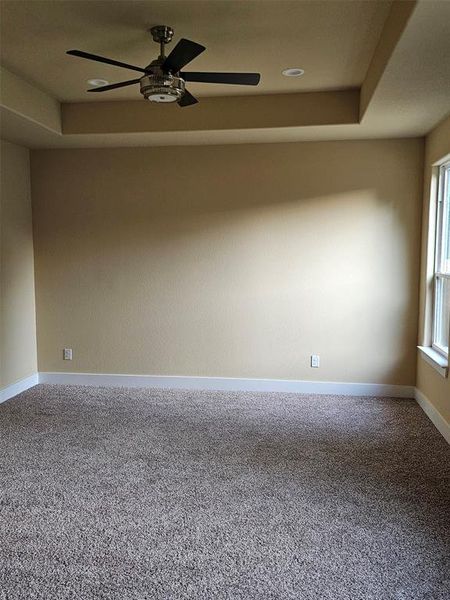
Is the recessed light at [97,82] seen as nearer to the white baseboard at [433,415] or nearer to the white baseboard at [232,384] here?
the white baseboard at [232,384]

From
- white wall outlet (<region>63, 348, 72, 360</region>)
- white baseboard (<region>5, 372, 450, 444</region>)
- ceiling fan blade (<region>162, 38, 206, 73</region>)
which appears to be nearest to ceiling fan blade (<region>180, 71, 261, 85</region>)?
ceiling fan blade (<region>162, 38, 206, 73</region>)

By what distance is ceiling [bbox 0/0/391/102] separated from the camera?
2613 mm

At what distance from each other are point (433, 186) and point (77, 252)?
3462mm

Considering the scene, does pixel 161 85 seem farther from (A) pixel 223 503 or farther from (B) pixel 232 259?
(A) pixel 223 503

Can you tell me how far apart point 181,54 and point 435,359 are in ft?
9.72

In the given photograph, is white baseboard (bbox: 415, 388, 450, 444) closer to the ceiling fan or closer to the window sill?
the window sill

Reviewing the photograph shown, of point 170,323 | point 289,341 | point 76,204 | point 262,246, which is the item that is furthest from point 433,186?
point 76,204

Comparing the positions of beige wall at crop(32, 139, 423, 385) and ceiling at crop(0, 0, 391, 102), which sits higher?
ceiling at crop(0, 0, 391, 102)

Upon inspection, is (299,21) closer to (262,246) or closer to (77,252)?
(262,246)

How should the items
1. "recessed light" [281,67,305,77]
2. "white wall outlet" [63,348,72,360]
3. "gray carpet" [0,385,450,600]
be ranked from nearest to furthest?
1. "gray carpet" [0,385,450,600]
2. "recessed light" [281,67,305,77]
3. "white wall outlet" [63,348,72,360]

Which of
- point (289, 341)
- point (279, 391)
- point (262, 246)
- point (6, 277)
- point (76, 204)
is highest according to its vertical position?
point (76, 204)

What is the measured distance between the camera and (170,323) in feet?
16.5

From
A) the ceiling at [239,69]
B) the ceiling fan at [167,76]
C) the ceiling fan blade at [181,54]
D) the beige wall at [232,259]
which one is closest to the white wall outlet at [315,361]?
the beige wall at [232,259]

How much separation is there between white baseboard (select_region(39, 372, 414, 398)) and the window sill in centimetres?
52
